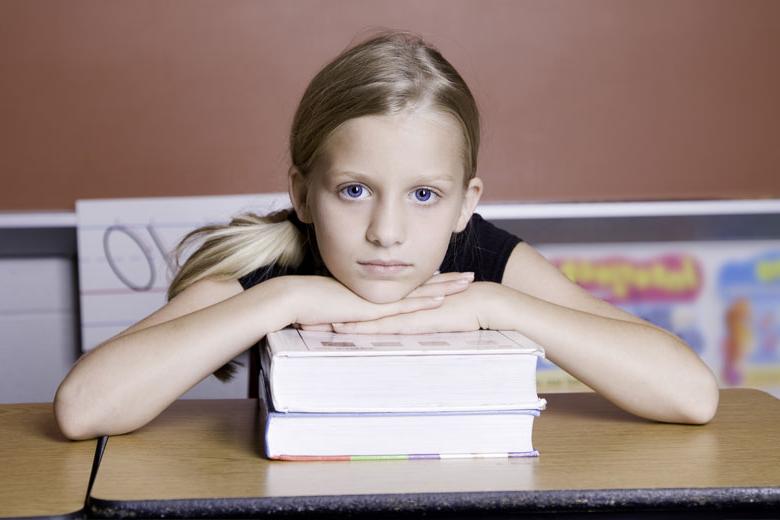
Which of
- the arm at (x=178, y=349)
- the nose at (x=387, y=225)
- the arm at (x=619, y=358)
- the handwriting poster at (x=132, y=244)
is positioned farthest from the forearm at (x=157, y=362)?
the handwriting poster at (x=132, y=244)

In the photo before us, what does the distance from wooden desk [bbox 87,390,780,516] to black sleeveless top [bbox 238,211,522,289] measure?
354mm

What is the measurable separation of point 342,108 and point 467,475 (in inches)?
18.2

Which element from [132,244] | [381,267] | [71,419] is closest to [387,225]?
[381,267]

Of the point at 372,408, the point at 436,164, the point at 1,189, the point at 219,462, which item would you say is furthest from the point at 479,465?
the point at 1,189

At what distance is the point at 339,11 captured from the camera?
2309 mm

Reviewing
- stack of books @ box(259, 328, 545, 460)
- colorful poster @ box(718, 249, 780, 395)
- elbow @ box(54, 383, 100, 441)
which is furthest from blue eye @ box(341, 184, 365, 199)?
colorful poster @ box(718, 249, 780, 395)

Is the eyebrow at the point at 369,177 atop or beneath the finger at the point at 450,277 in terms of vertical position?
atop

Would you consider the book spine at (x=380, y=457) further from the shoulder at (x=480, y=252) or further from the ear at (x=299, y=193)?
the shoulder at (x=480, y=252)

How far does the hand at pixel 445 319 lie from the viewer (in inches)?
39.9

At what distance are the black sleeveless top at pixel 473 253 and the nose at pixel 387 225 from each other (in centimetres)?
32

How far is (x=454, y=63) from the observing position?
7.63 feet

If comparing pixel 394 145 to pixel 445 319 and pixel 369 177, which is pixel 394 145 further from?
pixel 445 319

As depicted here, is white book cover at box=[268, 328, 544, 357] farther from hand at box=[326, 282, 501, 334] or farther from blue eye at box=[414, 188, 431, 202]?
blue eye at box=[414, 188, 431, 202]

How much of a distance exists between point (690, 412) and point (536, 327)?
0.59 feet
